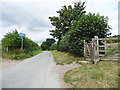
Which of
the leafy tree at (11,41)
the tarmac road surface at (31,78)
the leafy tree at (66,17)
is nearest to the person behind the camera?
the tarmac road surface at (31,78)

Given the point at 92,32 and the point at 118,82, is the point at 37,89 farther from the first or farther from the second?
the point at 92,32

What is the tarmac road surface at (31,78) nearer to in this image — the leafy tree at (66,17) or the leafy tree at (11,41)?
the leafy tree at (11,41)

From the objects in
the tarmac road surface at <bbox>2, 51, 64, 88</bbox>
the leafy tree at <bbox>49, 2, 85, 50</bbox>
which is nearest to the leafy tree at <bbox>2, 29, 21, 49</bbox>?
the leafy tree at <bbox>49, 2, 85, 50</bbox>

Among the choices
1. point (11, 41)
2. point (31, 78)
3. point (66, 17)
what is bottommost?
point (31, 78)

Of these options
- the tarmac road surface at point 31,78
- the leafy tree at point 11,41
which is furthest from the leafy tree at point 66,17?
the tarmac road surface at point 31,78

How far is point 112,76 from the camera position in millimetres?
4086

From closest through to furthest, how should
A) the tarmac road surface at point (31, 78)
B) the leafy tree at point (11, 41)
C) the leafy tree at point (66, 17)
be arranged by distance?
the tarmac road surface at point (31, 78)
the leafy tree at point (11, 41)
the leafy tree at point (66, 17)

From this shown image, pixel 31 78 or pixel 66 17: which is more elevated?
pixel 66 17

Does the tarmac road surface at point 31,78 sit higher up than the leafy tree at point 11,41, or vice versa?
the leafy tree at point 11,41

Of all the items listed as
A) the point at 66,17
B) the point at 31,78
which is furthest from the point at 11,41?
the point at 31,78

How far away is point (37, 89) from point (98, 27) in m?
7.29

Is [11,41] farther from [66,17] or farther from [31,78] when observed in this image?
[31,78]

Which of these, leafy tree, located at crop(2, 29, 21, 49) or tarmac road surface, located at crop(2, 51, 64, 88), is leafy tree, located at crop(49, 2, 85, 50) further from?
tarmac road surface, located at crop(2, 51, 64, 88)

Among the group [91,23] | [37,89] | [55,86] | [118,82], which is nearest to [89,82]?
[118,82]
